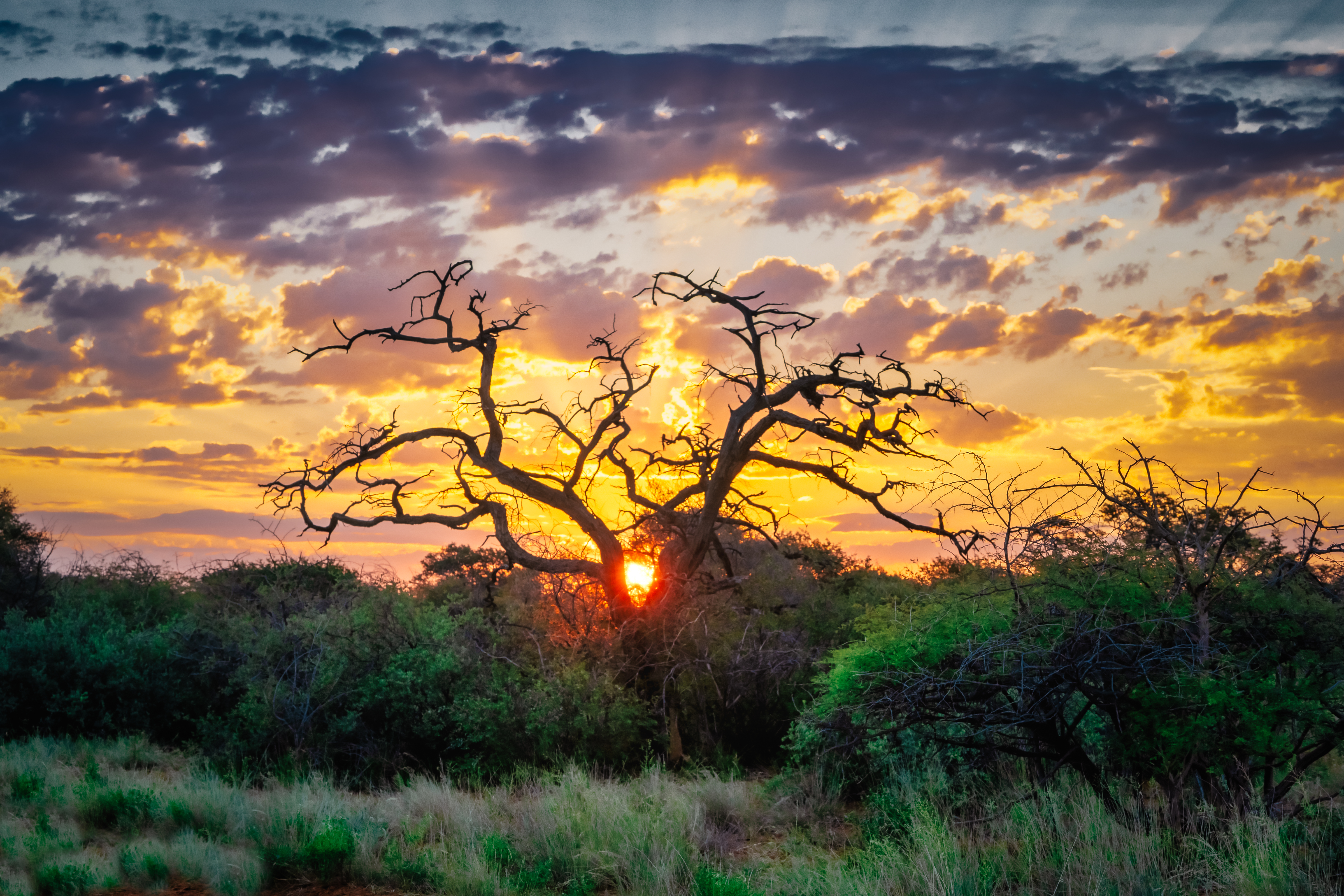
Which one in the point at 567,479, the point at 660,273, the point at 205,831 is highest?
the point at 660,273

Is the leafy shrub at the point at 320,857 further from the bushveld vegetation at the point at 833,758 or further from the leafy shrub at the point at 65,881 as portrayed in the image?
the leafy shrub at the point at 65,881

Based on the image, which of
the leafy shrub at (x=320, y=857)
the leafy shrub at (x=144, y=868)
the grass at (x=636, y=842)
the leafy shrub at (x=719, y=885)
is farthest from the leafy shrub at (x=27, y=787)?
the leafy shrub at (x=719, y=885)

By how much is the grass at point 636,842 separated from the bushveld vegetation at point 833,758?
0.12ft

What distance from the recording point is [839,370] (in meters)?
16.0

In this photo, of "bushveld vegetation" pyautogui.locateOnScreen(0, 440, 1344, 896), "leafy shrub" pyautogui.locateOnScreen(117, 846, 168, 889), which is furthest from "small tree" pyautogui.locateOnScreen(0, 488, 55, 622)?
"leafy shrub" pyautogui.locateOnScreen(117, 846, 168, 889)

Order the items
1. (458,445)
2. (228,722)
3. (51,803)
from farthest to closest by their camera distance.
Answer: (458,445), (228,722), (51,803)

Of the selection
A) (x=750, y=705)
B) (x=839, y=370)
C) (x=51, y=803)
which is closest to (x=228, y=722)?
(x=51, y=803)

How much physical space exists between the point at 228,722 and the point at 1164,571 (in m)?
14.0

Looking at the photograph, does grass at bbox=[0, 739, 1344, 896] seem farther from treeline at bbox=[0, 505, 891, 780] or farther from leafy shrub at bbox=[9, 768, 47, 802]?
treeline at bbox=[0, 505, 891, 780]

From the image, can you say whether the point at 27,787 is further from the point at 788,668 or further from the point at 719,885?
the point at 788,668

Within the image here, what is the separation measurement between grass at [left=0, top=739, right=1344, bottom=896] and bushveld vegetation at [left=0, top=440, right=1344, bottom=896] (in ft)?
0.12

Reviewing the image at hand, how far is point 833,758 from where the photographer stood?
11.1 m

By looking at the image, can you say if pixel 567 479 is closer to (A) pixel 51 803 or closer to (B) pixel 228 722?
(B) pixel 228 722

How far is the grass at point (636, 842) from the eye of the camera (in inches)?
274
